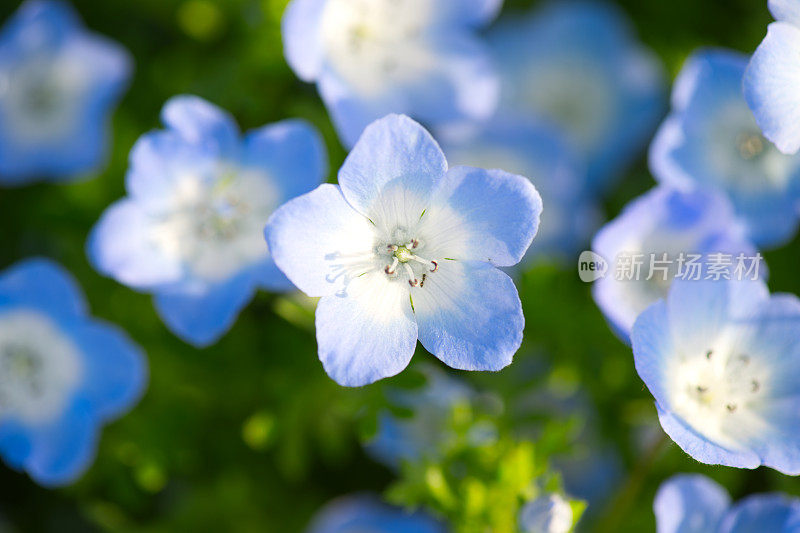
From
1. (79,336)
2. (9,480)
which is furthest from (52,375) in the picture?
(9,480)

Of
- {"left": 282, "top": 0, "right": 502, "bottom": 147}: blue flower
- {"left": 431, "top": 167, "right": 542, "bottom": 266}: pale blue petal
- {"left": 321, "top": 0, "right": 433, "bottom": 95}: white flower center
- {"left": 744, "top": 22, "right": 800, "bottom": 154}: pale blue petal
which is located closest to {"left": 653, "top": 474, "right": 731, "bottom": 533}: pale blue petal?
{"left": 431, "top": 167, "right": 542, "bottom": 266}: pale blue petal

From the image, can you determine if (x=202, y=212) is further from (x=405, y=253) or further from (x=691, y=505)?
(x=691, y=505)

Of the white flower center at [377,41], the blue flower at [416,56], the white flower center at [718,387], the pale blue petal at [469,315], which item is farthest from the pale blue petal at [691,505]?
the white flower center at [377,41]

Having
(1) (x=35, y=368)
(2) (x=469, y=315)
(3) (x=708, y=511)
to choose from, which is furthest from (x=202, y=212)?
(3) (x=708, y=511)

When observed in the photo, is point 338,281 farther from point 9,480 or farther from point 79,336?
point 9,480

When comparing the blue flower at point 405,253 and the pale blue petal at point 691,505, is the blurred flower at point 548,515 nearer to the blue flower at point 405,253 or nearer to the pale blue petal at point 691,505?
the pale blue petal at point 691,505
